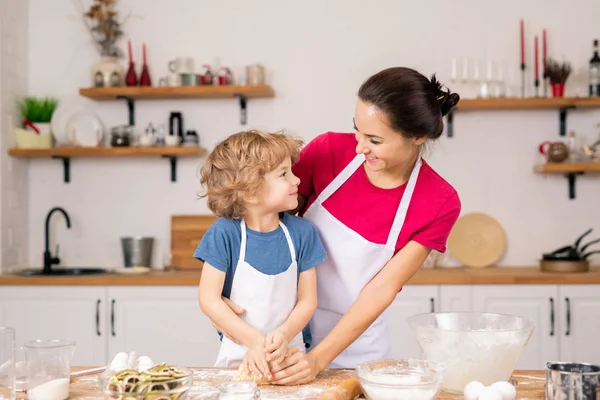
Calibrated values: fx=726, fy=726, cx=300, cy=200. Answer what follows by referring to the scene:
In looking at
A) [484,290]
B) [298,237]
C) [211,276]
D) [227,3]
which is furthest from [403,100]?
[227,3]

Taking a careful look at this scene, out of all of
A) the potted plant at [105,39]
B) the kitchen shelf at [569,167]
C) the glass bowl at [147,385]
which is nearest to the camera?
the glass bowl at [147,385]

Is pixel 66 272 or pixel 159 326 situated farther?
pixel 66 272

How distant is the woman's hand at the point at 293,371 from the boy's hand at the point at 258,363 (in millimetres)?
19

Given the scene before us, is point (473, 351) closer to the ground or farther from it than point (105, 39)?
closer to the ground

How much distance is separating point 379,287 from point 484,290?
6.38ft

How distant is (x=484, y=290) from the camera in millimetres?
3621

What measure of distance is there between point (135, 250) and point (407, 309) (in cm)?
158

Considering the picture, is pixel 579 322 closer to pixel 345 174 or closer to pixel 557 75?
pixel 557 75

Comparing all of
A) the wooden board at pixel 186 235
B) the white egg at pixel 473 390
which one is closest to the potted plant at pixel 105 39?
the wooden board at pixel 186 235

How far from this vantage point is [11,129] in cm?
413

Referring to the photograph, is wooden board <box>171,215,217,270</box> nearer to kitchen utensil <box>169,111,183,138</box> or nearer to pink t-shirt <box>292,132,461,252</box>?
kitchen utensil <box>169,111,183,138</box>

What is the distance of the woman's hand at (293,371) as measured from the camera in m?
1.54

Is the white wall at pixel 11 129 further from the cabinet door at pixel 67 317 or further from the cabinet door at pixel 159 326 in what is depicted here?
the cabinet door at pixel 159 326

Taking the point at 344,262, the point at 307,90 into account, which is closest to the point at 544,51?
the point at 307,90
